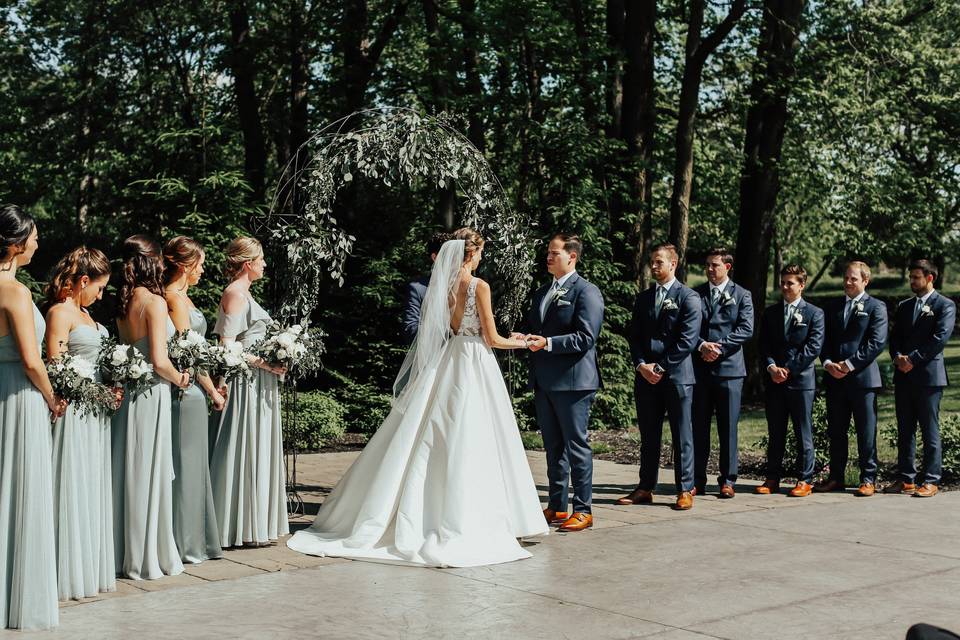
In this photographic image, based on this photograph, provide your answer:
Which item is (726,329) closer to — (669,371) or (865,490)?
(669,371)

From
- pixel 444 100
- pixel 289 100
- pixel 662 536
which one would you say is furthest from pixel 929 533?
pixel 289 100

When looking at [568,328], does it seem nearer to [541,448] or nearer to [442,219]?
[541,448]

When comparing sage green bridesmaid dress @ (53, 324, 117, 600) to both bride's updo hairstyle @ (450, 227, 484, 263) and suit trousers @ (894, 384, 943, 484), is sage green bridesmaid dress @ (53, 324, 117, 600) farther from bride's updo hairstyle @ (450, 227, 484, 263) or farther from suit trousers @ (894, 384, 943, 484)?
suit trousers @ (894, 384, 943, 484)

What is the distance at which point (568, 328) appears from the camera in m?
8.83

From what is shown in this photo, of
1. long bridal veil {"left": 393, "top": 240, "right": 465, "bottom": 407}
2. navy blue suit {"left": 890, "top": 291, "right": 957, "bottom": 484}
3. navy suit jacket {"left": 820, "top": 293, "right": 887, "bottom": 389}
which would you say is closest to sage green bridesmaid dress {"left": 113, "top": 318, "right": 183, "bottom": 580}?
→ long bridal veil {"left": 393, "top": 240, "right": 465, "bottom": 407}

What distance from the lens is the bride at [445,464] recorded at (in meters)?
7.60

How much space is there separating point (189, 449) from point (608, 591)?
2.99 meters

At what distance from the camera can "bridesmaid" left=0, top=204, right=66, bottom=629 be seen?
18.9ft

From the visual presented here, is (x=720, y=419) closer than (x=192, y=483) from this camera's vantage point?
No

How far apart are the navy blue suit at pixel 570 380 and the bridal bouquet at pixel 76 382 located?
3683mm

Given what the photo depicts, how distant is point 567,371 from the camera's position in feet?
28.7

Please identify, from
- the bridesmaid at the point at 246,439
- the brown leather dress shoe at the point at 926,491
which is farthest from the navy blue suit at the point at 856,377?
the bridesmaid at the point at 246,439

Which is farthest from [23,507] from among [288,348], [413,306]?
[413,306]

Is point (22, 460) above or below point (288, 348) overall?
below
